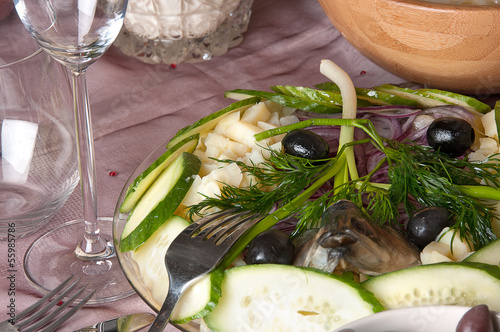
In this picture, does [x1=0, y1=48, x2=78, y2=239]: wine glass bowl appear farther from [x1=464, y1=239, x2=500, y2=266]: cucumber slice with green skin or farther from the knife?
[x1=464, y1=239, x2=500, y2=266]: cucumber slice with green skin

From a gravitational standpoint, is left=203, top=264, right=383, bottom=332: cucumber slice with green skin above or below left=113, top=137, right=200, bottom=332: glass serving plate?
above

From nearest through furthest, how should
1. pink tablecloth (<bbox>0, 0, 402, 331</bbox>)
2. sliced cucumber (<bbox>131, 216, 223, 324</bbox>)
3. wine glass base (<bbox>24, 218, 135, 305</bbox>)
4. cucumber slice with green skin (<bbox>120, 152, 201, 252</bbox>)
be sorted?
sliced cucumber (<bbox>131, 216, 223, 324</bbox>) < cucumber slice with green skin (<bbox>120, 152, 201, 252</bbox>) < wine glass base (<bbox>24, 218, 135, 305</bbox>) < pink tablecloth (<bbox>0, 0, 402, 331</bbox>)

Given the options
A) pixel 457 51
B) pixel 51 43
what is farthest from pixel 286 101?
pixel 51 43

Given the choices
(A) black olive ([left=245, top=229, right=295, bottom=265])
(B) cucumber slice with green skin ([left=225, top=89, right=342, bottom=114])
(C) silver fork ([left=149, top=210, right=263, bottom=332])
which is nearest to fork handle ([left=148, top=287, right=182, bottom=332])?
(C) silver fork ([left=149, top=210, right=263, bottom=332])

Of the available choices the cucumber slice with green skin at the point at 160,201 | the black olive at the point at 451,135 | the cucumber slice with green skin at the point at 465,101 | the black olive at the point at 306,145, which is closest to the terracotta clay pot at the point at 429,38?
the cucumber slice with green skin at the point at 465,101

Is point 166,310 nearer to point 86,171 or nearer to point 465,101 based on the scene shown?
point 86,171

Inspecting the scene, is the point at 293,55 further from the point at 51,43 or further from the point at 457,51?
the point at 51,43

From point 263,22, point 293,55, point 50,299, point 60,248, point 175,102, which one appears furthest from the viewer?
point 263,22

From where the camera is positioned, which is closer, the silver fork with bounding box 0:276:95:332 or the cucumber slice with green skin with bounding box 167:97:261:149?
the silver fork with bounding box 0:276:95:332
